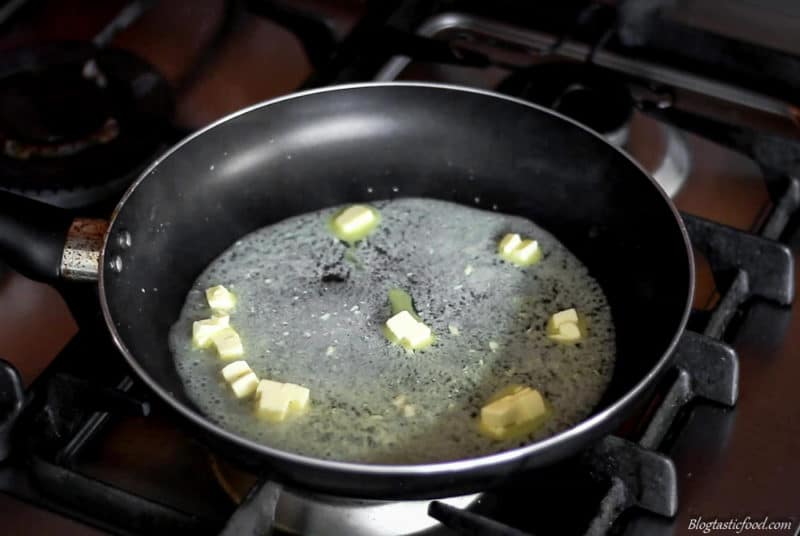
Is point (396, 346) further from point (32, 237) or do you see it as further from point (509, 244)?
point (32, 237)

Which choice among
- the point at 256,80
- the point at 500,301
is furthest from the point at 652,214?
the point at 256,80

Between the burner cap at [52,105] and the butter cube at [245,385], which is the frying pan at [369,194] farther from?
the burner cap at [52,105]

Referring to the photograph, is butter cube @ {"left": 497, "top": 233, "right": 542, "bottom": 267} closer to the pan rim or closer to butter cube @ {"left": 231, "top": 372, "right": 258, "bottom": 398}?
the pan rim

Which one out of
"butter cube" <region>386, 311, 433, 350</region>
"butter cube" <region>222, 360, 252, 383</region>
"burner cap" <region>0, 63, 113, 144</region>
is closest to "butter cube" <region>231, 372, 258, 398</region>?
"butter cube" <region>222, 360, 252, 383</region>

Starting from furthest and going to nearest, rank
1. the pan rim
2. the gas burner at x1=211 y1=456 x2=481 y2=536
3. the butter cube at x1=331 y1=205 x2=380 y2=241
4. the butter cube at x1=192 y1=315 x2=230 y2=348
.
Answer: the butter cube at x1=331 y1=205 x2=380 y2=241 < the butter cube at x1=192 y1=315 x2=230 y2=348 < the gas burner at x1=211 y1=456 x2=481 y2=536 < the pan rim

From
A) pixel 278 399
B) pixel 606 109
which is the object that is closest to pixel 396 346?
pixel 278 399

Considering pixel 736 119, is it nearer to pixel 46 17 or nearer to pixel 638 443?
pixel 638 443
